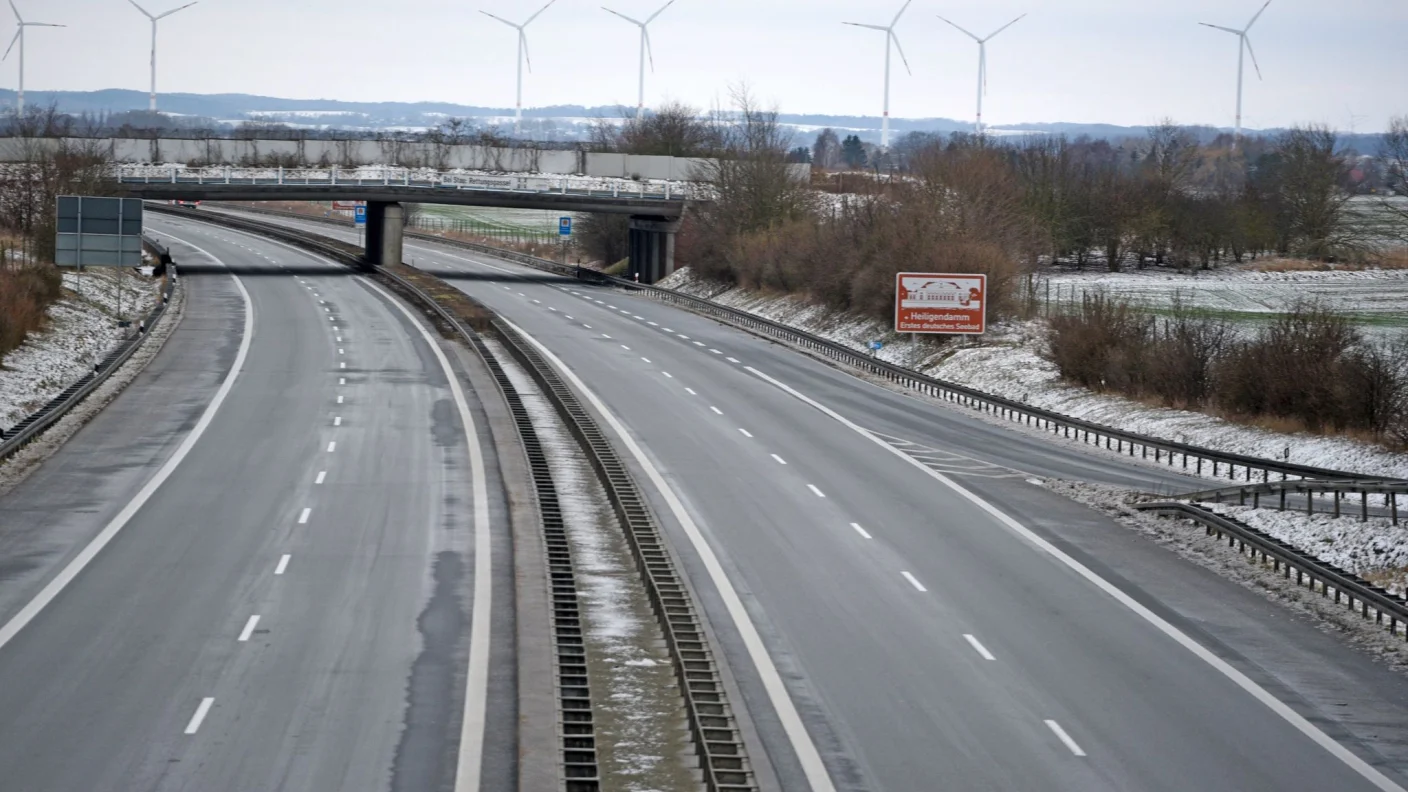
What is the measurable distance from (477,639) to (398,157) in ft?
300

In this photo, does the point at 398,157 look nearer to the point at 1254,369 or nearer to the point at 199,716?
the point at 1254,369

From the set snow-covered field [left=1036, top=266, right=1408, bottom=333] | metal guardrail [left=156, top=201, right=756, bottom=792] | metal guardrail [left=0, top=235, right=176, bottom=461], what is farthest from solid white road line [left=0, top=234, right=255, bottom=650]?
snow-covered field [left=1036, top=266, right=1408, bottom=333]

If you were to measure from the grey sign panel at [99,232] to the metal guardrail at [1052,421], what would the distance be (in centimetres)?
2671

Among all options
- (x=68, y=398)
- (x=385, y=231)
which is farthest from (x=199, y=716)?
(x=385, y=231)

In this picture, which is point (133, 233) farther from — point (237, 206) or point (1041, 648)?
point (237, 206)

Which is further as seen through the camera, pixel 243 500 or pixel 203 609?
pixel 243 500

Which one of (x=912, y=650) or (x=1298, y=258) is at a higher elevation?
(x=1298, y=258)

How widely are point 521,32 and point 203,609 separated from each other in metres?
121

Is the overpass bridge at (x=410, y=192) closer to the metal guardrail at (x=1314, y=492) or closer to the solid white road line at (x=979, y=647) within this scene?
the metal guardrail at (x=1314, y=492)

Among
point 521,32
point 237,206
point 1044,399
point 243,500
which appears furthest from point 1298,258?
point 237,206

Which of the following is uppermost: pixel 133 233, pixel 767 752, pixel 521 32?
A: pixel 521 32

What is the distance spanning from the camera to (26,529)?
28703 mm

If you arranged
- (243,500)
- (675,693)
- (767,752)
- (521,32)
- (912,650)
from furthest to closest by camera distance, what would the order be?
(521,32) < (243,500) < (912,650) < (675,693) < (767,752)

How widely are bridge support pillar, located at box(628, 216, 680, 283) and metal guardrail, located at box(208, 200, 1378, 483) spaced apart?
612 inches
